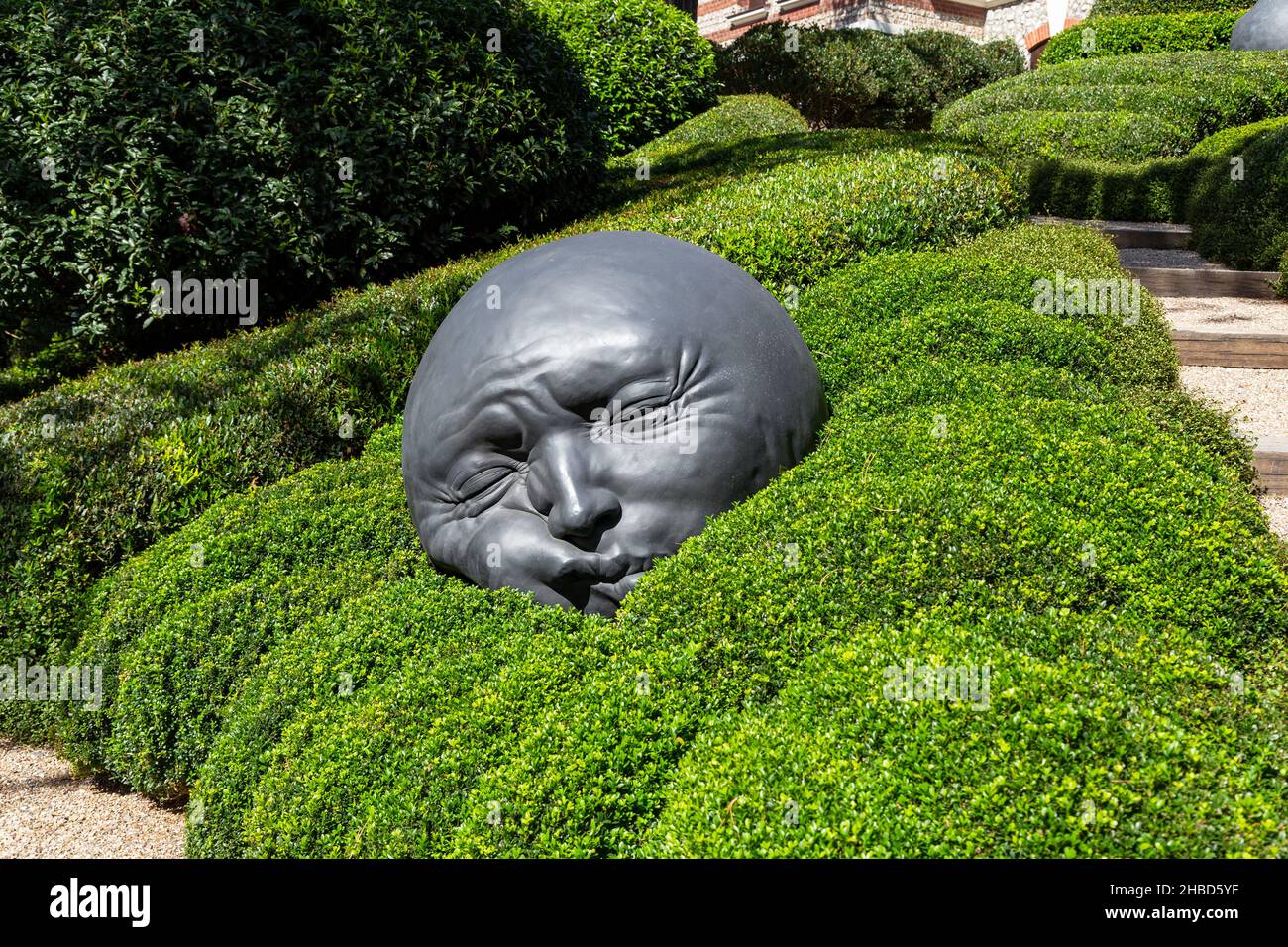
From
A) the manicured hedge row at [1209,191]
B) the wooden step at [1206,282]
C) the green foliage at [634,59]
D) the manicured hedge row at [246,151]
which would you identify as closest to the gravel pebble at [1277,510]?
the wooden step at [1206,282]

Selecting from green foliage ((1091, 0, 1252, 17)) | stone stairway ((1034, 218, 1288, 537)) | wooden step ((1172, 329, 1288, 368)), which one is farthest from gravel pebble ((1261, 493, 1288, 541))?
green foliage ((1091, 0, 1252, 17))

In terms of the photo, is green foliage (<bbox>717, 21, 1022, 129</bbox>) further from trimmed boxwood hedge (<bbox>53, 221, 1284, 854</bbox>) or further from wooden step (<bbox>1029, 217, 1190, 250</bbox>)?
trimmed boxwood hedge (<bbox>53, 221, 1284, 854</bbox>)

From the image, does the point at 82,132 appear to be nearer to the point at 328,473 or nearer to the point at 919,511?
the point at 328,473

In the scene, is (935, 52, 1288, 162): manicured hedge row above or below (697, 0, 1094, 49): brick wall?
below

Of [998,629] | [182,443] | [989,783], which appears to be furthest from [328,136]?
[989,783]

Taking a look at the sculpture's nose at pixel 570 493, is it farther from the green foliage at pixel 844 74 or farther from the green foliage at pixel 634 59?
the green foliage at pixel 844 74

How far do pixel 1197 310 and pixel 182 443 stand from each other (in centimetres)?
854

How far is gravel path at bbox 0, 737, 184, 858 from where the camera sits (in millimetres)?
4098

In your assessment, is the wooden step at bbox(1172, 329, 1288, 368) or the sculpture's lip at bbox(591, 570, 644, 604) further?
the wooden step at bbox(1172, 329, 1288, 368)

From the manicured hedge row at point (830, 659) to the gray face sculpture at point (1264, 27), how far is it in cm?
1661

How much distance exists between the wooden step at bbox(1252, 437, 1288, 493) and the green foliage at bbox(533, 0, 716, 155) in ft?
32.7

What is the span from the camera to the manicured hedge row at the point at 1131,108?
40.4ft

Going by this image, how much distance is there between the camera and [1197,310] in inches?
321

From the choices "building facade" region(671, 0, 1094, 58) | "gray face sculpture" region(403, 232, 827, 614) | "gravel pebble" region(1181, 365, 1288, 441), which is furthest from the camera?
"building facade" region(671, 0, 1094, 58)
